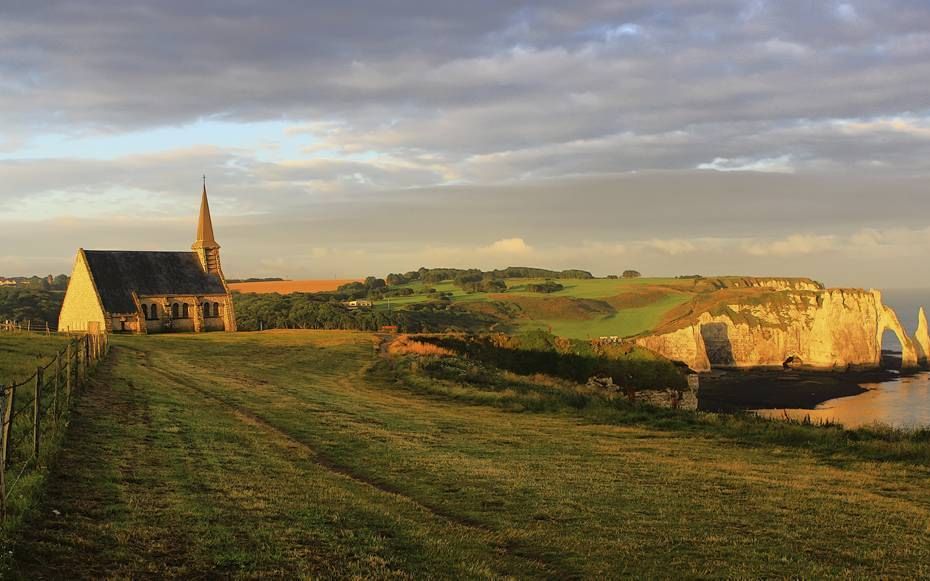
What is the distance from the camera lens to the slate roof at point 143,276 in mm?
74625

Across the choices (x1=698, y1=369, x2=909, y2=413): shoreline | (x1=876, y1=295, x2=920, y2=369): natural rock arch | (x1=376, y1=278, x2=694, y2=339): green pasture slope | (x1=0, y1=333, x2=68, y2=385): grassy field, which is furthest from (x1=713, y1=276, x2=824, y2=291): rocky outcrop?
(x1=0, y1=333, x2=68, y2=385): grassy field

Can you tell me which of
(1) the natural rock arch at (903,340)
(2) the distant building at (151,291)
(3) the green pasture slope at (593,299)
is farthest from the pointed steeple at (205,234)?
(1) the natural rock arch at (903,340)

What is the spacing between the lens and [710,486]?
15875mm

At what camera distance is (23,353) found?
39.4 meters

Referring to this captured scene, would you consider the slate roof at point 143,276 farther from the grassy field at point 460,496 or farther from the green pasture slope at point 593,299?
the green pasture slope at point 593,299

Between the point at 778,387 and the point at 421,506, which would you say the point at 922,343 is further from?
the point at 421,506

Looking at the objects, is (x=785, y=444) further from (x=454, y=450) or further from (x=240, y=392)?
(x=240, y=392)

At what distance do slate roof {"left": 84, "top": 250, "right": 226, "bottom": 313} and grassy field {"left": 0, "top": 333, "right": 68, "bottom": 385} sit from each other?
21917mm

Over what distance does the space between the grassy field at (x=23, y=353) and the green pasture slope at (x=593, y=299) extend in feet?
255

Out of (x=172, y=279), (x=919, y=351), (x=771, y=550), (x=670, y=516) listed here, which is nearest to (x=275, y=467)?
(x=670, y=516)

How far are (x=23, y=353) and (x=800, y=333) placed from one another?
110 metres

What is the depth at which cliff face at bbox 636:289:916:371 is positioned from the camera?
111188mm

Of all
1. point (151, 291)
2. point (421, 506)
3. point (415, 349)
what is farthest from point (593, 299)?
point (421, 506)

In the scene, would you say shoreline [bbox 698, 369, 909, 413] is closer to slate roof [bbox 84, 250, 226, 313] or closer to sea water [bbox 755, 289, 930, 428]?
sea water [bbox 755, 289, 930, 428]
